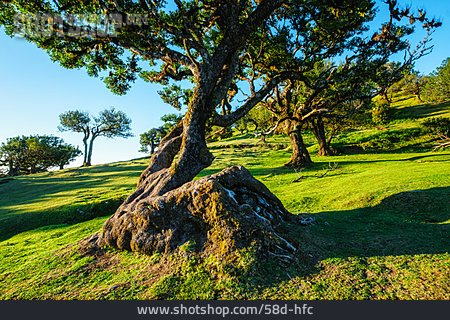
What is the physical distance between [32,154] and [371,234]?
89.2 m

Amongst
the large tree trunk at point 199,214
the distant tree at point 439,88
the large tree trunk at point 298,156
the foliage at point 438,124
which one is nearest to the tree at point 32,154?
the large tree trunk at point 298,156

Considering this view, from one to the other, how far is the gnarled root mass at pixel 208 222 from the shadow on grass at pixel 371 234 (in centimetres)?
53

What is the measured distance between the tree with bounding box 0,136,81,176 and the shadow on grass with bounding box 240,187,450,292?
274ft

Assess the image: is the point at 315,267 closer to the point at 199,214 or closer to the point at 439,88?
the point at 199,214

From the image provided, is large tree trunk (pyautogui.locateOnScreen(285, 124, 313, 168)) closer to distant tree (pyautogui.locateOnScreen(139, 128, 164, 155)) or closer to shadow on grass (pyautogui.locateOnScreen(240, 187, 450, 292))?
shadow on grass (pyautogui.locateOnScreen(240, 187, 450, 292))

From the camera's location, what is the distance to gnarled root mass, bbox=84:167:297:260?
6156mm

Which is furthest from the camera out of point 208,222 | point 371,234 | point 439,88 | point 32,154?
point 32,154

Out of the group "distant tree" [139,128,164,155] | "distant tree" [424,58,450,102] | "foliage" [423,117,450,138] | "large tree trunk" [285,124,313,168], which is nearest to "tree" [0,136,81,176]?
"distant tree" [139,128,164,155]

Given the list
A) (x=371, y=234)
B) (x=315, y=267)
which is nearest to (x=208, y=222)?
(x=315, y=267)

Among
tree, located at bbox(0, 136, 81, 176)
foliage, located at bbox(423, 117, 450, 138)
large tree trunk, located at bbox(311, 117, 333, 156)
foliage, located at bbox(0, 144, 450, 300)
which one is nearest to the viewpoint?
foliage, located at bbox(0, 144, 450, 300)

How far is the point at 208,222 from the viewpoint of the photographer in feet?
21.8

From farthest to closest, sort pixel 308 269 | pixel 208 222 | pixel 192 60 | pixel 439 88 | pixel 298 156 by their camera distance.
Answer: pixel 439 88, pixel 298 156, pixel 192 60, pixel 208 222, pixel 308 269

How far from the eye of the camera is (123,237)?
295 inches

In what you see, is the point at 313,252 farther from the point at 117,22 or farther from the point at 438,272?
the point at 117,22
